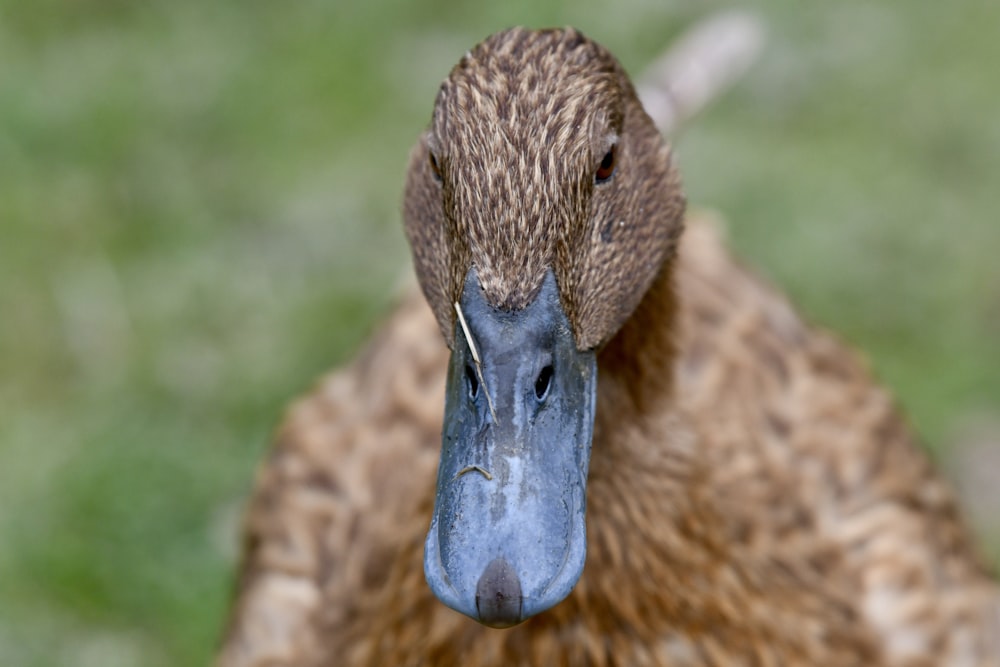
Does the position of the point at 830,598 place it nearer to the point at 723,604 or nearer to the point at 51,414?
the point at 723,604

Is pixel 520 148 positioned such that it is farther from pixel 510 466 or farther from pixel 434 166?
pixel 510 466

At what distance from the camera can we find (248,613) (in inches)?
110

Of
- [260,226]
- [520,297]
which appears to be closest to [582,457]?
[520,297]

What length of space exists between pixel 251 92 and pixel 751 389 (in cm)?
250

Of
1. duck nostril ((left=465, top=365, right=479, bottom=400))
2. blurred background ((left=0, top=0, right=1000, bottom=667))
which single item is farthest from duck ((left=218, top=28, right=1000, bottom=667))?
blurred background ((left=0, top=0, right=1000, bottom=667))

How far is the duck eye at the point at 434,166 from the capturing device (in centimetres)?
198

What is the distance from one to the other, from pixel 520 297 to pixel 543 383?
116 mm

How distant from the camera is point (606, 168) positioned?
6.54 ft

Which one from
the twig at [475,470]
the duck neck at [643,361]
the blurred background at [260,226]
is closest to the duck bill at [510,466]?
the twig at [475,470]

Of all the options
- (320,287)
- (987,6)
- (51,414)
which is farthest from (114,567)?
(987,6)

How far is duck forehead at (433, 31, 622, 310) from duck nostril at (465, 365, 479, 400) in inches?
3.6

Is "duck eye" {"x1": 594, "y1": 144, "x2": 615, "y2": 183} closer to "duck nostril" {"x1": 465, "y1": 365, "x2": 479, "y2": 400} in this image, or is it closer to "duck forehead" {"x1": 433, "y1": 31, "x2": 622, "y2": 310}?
"duck forehead" {"x1": 433, "y1": 31, "x2": 622, "y2": 310}

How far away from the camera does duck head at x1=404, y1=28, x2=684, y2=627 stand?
179cm

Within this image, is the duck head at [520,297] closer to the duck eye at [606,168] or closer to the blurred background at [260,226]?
the duck eye at [606,168]
